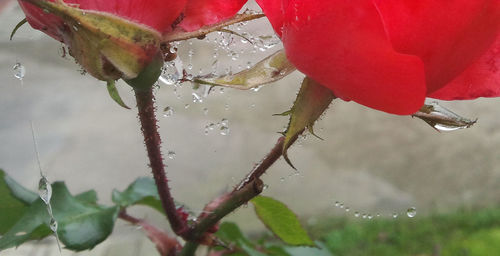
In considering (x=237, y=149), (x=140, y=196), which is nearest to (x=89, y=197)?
(x=140, y=196)

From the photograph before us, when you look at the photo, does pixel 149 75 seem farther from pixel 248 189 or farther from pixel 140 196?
pixel 140 196

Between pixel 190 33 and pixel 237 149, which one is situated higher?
pixel 190 33

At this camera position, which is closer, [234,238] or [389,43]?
[389,43]

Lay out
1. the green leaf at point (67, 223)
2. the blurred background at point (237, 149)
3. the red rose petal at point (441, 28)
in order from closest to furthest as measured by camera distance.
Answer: the red rose petal at point (441, 28)
the green leaf at point (67, 223)
the blurred background at point (237, 149)

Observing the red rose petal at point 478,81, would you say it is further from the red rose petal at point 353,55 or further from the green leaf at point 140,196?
the green leaf at point 140,196

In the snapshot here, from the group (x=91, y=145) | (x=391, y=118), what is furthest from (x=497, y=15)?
(x=391, y=118)

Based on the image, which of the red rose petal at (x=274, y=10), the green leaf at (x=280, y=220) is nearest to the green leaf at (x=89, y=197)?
the green leaf at (x=280, y=220)
